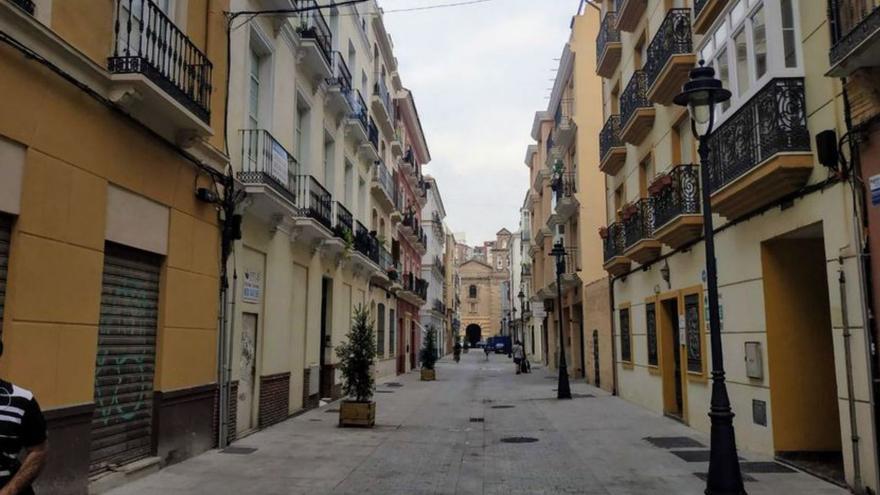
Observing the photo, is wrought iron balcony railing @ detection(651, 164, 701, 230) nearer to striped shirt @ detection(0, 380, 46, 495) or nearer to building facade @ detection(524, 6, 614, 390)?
building facade @ detection(524, 6, 614, 390)

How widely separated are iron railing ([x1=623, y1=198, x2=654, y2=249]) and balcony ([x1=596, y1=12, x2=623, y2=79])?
15.5 feet

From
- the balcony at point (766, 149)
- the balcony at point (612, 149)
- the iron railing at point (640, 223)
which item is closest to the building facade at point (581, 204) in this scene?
the balcony at point (612, 149)

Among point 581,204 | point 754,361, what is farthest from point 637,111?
point 581,204

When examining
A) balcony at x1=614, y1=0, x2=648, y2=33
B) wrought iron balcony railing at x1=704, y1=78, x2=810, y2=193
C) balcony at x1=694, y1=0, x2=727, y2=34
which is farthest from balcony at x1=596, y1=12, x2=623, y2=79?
wrought iron balcony railing at x1=704, y1=78, x2=810, y2=193

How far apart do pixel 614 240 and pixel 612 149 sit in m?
2.34

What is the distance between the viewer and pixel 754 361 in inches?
375

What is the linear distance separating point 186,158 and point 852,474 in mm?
8893

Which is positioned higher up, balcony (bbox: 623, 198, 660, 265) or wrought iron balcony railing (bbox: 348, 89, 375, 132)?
wrought iron balcony railing (bbox: 348, 89, 375, 132)

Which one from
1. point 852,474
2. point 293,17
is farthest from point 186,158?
point 852,474

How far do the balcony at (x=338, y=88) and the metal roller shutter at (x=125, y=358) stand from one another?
895 cm

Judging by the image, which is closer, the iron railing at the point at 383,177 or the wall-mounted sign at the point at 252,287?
the wall-mounted sign at the point at 252,287

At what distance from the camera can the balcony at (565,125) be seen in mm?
26578

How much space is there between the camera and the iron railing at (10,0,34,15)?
5.84 m

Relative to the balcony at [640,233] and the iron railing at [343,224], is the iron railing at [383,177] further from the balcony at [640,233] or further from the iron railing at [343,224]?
the balcony at [640,233]
